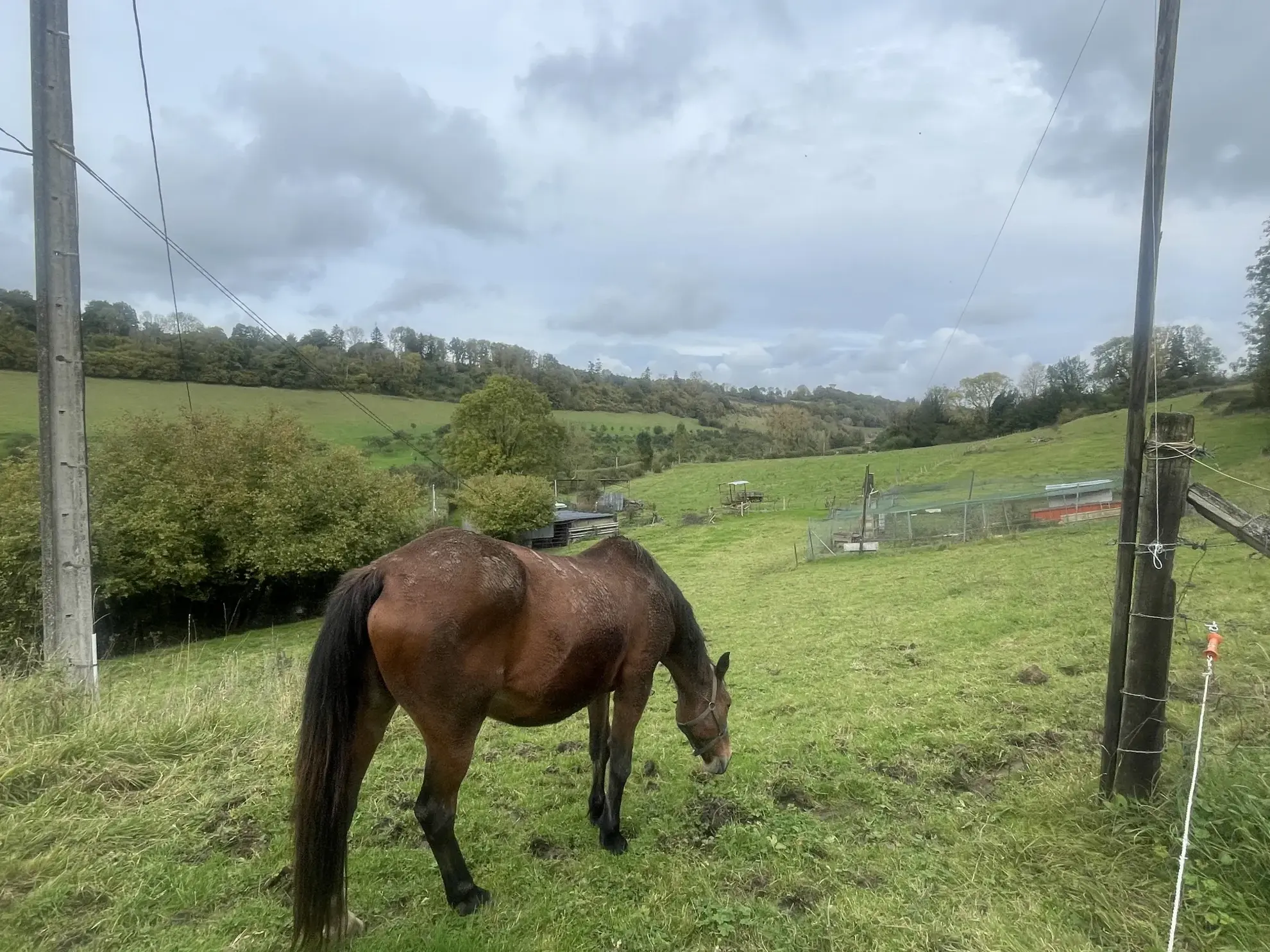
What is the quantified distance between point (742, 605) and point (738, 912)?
10087 mm

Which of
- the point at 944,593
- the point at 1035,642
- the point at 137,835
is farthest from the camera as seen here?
the point at 944,593

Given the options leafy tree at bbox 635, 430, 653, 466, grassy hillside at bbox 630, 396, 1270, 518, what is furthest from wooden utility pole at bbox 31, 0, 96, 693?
leafy tree at bbox 635, 430, 653, 466

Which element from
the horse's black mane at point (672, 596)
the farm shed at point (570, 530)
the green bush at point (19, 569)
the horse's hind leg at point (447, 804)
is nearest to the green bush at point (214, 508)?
the green bush at point (19, 569)

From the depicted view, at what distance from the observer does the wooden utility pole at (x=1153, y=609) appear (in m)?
2.88

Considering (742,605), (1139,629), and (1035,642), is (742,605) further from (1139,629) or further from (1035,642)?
(1139,629)

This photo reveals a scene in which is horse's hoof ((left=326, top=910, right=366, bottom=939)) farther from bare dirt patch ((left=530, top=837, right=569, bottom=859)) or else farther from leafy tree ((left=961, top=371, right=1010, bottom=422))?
leafy tree ((left=961, top=371, right=1010, bottom=422))

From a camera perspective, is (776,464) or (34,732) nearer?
(34,732)

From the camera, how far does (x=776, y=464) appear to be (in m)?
50.0

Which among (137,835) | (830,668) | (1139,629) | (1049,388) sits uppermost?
(1049,388)

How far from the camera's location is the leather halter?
3.82m

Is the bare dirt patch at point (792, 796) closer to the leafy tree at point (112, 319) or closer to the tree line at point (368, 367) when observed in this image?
the tree line at point (368, 367)

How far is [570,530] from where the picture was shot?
111 ft


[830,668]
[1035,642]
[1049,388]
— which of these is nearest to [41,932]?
[830,668]

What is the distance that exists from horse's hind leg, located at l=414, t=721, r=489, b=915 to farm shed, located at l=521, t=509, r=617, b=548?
2878cm
